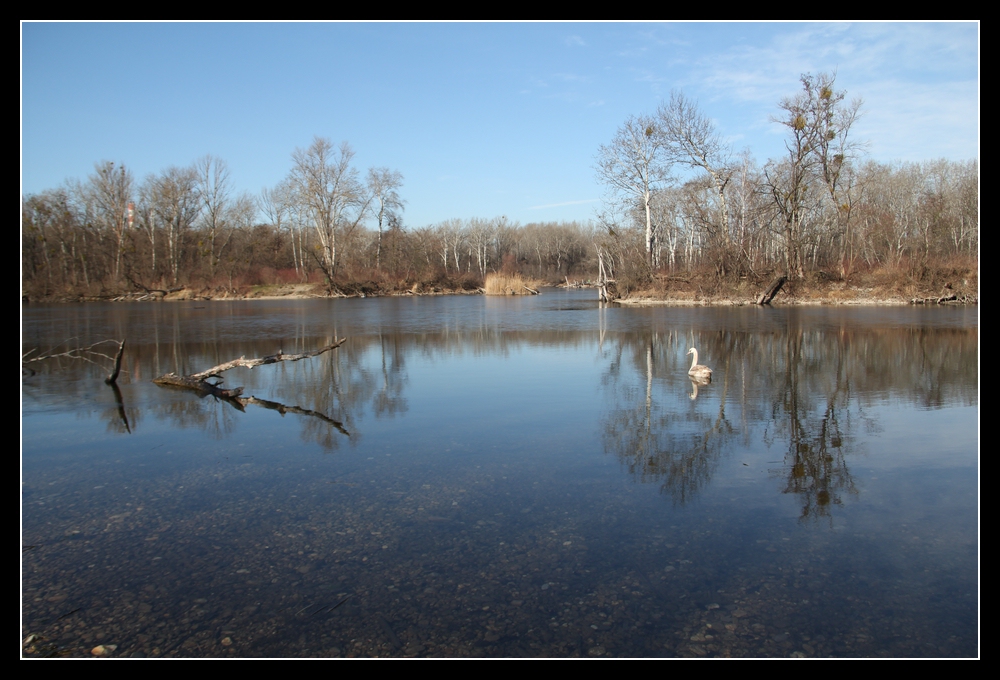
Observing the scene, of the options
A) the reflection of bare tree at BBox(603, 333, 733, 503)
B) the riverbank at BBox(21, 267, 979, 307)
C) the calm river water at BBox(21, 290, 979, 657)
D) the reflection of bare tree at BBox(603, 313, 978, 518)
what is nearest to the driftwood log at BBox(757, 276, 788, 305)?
the riverbank at BBox(21, 267, 979, 307)

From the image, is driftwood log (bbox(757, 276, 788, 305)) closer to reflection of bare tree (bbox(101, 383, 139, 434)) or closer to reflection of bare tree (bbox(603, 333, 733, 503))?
reflection of bare tree (bbox(603, 333, 733, 503))

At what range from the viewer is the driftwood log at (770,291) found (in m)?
31.6

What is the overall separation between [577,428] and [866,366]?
7311 mm

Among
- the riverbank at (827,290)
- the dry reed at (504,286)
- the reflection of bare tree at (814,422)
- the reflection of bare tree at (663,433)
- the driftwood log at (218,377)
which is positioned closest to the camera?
the reflection of bare tree at (814,422)

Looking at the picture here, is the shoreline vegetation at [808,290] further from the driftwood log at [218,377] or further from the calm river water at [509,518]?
the driftwood log at [218,377]

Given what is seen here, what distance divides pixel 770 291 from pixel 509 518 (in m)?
29.9

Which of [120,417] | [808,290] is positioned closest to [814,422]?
[120,417]

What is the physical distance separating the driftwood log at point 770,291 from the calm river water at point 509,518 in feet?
68.9

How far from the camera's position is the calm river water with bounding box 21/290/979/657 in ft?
11.7

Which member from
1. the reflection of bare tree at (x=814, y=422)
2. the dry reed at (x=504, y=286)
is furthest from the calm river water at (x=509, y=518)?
the dry reed at (x=504, y=286)

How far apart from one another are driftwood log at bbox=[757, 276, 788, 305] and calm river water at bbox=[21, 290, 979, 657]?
68.9 feet

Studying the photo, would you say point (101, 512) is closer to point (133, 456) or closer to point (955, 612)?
point (133, 456)

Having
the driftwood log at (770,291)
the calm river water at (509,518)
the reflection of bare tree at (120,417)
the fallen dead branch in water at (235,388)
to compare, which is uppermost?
the driftwood log at (770,291)
